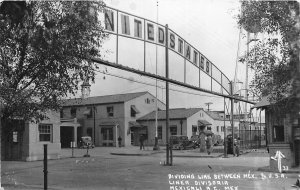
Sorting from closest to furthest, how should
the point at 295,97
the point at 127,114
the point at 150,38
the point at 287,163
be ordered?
the point at 295,97 → the point at 150,38 → the point at 287,163 → the point at 127,114

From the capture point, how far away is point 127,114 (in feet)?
168

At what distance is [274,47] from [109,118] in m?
42.6

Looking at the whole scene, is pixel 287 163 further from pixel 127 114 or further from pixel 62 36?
pixel 127 114

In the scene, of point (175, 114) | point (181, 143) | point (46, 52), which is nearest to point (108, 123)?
point (175, 114)

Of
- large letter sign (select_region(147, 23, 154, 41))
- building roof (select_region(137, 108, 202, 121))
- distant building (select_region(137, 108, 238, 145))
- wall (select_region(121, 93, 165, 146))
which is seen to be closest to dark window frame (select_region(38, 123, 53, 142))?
large letter sign (select_region(147, 23, 154, 41))

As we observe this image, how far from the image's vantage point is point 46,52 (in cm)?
1038

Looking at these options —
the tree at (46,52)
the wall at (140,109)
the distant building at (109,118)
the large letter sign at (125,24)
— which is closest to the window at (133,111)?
the distant building at (109,118)

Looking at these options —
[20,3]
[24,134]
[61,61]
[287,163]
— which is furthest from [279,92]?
[24,134]

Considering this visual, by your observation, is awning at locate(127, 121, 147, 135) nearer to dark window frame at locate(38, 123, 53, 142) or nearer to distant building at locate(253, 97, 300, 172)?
dark window frame at locate(38, 123, 53, 142)

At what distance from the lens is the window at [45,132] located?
27141 mm

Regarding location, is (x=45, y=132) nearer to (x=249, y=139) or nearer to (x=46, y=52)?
(x=46, y=52)

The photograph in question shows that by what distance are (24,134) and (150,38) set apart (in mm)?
15044

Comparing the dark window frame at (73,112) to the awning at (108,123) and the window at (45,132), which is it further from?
the window at (45,132)

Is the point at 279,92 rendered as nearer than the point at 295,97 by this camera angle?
No
